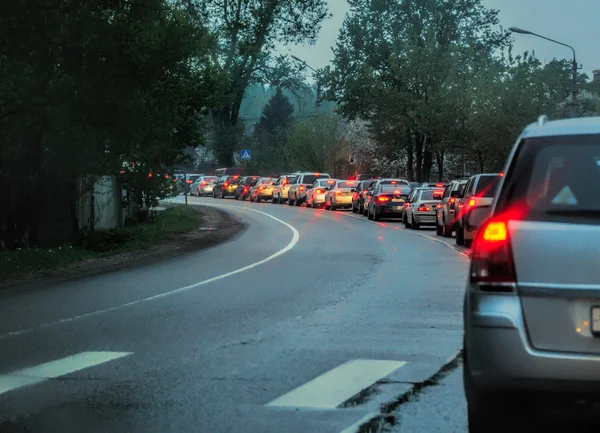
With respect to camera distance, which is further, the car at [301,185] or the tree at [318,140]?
the tree at [318,140]

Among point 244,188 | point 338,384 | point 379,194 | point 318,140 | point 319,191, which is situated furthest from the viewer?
point 318,140

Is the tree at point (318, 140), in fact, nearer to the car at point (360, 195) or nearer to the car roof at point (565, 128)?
the car at point (360, 195)

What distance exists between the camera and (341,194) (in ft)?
176

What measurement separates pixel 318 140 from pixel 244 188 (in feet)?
36.2

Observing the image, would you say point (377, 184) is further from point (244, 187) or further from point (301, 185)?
point (244, 187)

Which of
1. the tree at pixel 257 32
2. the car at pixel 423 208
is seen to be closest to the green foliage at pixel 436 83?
the tree at pixel 257 32

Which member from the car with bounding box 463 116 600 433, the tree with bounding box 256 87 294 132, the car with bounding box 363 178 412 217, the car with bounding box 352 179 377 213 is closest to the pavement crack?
the car with bounding box 463 116 600 433

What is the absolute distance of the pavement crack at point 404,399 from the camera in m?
6.43

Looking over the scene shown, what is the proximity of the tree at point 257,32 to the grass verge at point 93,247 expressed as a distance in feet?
14.5

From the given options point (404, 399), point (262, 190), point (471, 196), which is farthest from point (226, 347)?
point (262, 190)

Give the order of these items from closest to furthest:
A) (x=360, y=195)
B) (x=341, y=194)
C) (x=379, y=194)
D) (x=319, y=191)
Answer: (x=379, y=194) < (x=360, y=195) < (x=341, y=194) < (x=319, y=191)

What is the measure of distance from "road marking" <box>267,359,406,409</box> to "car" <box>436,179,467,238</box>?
2049 cm

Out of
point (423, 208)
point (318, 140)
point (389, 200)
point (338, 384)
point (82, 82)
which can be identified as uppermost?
point (82, 82)

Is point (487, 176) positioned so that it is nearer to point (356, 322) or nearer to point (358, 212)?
point (356, 322)
